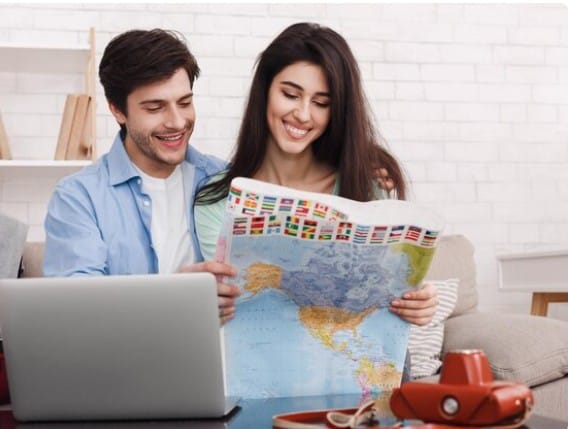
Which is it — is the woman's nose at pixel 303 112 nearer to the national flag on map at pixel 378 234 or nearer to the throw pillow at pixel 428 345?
the national flag on map at pixel 378 234

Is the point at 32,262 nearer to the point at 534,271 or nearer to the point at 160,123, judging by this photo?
the point at 160,123

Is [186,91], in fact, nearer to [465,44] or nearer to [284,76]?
[284,76]

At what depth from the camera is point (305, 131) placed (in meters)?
Result: 1.68

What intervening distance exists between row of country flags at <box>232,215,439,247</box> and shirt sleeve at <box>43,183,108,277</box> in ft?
2.30

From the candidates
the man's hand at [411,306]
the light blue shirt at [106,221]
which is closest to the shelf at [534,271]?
the light blue shirt at [106,221]

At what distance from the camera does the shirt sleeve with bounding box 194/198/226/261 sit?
169 centimetres

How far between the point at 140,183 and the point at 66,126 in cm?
132

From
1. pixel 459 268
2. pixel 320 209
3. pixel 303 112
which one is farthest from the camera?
pixel 459 268

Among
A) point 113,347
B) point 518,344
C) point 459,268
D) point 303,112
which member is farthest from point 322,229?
point 459,268

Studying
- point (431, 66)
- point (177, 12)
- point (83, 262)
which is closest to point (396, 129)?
point (431, 66)

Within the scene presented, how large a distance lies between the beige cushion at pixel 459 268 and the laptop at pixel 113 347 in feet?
6.85

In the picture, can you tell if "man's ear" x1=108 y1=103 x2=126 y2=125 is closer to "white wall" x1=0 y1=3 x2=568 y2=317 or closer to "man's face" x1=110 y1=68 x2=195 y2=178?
"man's face" x1=110 y1=68 x2=195 y2=178

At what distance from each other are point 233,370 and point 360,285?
0.23m

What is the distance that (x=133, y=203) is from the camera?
1939 mm
